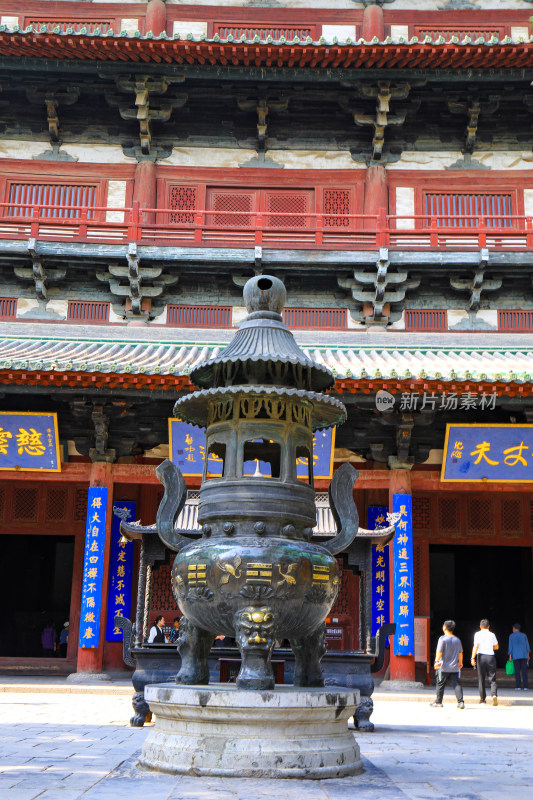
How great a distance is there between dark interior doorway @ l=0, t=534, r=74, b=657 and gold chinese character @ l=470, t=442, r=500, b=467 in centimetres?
935

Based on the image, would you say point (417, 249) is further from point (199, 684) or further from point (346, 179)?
point (199, 684)

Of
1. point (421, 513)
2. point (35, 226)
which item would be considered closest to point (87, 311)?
point (35, 226)

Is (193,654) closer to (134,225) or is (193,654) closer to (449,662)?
(449,662)

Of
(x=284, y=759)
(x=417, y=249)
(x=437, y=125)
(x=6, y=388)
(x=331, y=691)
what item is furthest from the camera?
(x=437, y=125)

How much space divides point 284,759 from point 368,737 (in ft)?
9.79

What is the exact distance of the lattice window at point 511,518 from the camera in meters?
13.6

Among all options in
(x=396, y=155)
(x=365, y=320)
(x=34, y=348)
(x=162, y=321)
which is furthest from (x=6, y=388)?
(x=396, y=155)

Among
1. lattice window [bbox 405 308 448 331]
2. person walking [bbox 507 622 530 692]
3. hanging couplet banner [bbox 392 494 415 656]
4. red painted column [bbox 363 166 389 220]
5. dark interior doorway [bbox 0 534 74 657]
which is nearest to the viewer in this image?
hanging couplet banner [bbox 392 494 415 656]

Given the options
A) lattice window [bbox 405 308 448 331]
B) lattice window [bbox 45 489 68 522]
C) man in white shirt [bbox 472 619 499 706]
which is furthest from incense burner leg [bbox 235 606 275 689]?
lattice window [bbox 405 308 448 331]

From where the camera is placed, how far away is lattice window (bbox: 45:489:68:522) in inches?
538

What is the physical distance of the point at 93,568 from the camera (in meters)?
11.9

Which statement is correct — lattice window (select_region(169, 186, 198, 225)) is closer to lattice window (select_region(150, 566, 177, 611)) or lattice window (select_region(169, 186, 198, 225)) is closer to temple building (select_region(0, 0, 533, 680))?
temple building (select_region(0, 0, 533, 680))

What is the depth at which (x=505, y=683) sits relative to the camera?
45.0 feet

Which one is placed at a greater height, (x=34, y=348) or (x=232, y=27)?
(x=232, y=27)
